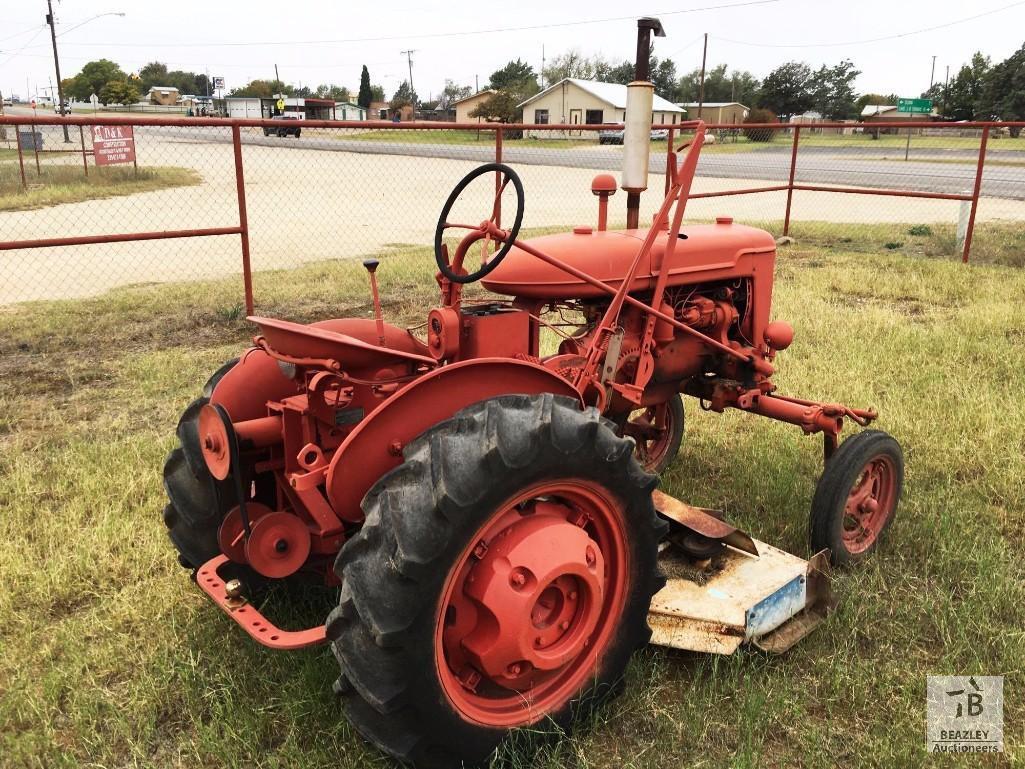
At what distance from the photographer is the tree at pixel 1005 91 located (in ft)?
166

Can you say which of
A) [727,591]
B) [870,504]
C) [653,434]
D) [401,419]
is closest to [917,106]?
[653,434]

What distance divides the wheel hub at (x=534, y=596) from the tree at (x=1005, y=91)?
189 ft

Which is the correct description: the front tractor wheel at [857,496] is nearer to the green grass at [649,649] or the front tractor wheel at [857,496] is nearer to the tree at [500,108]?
the green grass at [649,649]

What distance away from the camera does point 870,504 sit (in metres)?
3.43

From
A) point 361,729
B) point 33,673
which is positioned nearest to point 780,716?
point 361,729

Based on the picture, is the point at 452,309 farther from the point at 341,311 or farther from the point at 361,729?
the point at 341,311

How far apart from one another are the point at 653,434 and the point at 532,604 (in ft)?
7.32

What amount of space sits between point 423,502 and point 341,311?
5712mm

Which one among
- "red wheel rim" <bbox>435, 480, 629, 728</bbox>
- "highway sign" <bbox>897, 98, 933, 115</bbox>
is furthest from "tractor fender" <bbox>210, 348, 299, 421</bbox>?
"highway sign" <bbox>897, 98, 933, 115</bbox>

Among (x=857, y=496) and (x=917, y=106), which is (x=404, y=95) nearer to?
(x=917, y=106)

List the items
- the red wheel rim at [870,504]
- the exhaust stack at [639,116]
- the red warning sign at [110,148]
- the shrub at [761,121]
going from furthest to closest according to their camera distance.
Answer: the shrub at [761,121] < the red warning sign at [110,148] < the red wheel rim at [870,504] < the exhaust stack at [639,116]

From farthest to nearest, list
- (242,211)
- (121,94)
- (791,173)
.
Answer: (121,94), (791,173), (242,211)

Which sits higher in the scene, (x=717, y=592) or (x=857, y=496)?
(x=857, y=496)

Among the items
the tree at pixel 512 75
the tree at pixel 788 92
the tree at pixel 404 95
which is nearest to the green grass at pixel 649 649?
the tree at pixel 788 92
